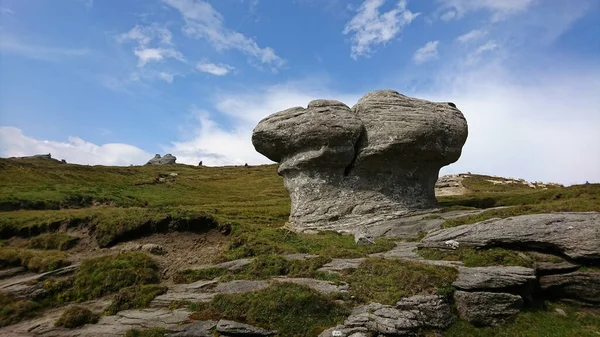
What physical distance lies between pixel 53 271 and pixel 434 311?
56.3 feet

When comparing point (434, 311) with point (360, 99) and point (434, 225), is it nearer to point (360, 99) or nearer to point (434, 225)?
point (434, 225)

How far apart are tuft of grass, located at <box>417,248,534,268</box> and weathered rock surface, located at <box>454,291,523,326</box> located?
255cm

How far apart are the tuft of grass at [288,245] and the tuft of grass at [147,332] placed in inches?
309

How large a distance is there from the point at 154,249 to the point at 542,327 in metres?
18.7

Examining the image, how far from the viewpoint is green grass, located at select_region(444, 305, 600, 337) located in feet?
44.9

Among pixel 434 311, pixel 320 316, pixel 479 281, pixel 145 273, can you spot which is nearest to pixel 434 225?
pixel 479 281

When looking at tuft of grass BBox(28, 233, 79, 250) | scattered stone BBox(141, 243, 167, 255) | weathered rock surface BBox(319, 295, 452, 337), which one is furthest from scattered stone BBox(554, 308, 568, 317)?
tuft of grass BBox(28, 233, 79, 250)

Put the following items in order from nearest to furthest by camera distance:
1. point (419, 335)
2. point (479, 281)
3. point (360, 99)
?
point (419, 335) → point (479, 281) → point (360, 99)

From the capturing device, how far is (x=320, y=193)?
106ft

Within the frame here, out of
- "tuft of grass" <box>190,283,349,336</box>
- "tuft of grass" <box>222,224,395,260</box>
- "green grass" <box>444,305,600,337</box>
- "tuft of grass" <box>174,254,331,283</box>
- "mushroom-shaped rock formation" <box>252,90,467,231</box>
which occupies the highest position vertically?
"mushroom-shaped rock formation" <box>252,90,467,231</box>

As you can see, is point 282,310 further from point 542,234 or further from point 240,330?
point 542,234

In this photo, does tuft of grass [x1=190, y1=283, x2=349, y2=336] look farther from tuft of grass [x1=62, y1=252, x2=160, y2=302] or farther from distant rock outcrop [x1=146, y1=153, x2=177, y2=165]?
distant rock outcrop [x1=146, y1=153, x2=177, y2=165]

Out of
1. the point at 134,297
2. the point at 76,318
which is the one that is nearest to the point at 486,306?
the point at 134,297

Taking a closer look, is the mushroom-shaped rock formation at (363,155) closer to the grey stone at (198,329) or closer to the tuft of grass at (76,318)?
the grey stone at (198,329)
